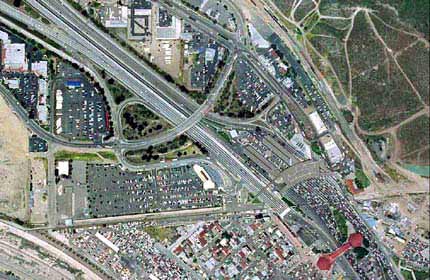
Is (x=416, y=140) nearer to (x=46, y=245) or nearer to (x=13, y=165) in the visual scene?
(x=46, y=245)

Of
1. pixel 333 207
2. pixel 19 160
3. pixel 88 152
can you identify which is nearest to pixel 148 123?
pixel 88 152

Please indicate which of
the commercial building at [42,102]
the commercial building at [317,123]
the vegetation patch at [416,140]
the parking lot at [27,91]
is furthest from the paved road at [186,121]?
the vegetation patch at [416,140]

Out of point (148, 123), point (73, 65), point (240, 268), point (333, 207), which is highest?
point (73, 65)

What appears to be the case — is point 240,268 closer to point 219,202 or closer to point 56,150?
point 219,202

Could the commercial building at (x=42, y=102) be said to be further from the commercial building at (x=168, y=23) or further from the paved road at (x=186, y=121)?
the commercial building at (x=168, y=23)

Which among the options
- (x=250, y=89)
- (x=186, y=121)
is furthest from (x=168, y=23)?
(x=250, y=89)

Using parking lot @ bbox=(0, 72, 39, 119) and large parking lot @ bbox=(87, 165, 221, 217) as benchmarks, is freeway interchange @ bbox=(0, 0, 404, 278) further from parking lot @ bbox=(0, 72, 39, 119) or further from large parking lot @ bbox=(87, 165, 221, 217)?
large parking lot @ bbox=(87, 165, 221, 217)

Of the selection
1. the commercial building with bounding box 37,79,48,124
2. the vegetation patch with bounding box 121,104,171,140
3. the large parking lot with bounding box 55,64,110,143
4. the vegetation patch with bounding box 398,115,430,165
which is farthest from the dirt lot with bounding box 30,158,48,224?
the vegetation patch with bounding box 398,115,430,165
